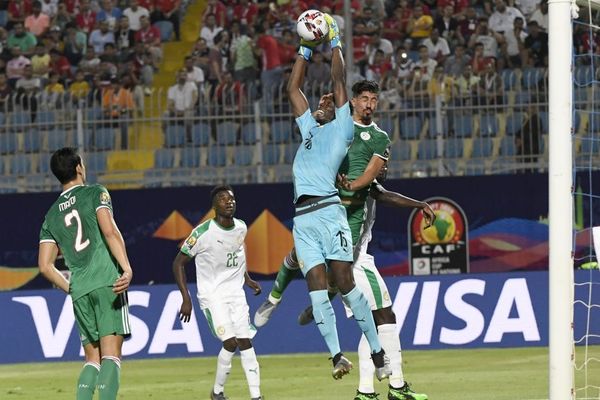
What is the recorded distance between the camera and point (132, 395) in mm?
14539

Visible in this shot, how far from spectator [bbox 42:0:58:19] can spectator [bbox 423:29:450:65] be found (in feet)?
24.6

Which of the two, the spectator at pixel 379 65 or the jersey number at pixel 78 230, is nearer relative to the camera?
the jersey number at pixel 78 230

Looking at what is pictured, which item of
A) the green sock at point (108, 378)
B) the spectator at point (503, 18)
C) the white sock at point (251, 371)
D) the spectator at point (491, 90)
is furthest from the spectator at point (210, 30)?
the green sock at point (108, 378)

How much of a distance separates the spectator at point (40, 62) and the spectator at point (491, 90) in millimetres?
8277

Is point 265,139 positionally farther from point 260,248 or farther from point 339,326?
point 339,326

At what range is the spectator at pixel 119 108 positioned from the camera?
22.4m

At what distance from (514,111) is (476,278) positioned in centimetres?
394

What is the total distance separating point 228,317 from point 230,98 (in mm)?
9795

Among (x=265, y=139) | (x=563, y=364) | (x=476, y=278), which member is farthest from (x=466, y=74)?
(x=563, y=364)

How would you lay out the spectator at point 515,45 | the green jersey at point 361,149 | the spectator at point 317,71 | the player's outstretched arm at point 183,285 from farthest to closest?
1. the spectator at point 515,45
2. the spectator at point 317,71
3. the player's outstretched arm at point 183,285
4. the green jersey at point 361,149

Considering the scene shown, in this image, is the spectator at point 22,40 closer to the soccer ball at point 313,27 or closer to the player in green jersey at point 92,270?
the soccer ball at point 313,27

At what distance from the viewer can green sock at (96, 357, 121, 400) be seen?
9.88 m

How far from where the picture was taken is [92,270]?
393 inches

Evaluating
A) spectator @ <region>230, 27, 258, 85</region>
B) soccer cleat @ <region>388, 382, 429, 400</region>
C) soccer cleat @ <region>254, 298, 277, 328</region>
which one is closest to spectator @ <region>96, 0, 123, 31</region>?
spectator @ <region>230, 27, 258, 85</region>
